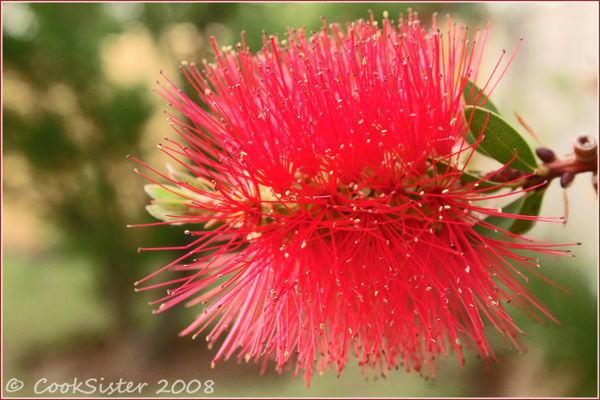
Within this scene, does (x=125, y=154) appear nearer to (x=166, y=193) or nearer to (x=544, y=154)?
(x=166, y=193)

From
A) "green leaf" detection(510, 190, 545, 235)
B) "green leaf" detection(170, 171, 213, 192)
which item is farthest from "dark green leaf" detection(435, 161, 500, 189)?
"green leaf" detection(170, 171, 213, 192)

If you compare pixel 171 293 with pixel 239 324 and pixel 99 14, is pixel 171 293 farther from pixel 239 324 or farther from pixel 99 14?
pixel 99 14

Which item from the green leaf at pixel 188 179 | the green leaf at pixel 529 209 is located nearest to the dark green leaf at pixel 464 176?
the green leaf at pixel 529 209

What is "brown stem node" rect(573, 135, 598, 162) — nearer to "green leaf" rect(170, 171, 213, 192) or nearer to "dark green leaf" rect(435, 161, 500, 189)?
"dark green leaf" rect(435, 161, 500, 189)

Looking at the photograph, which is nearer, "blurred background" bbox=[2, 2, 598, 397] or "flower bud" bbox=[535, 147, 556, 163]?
"flower bud" bbox=[535, 147, 556, 163]

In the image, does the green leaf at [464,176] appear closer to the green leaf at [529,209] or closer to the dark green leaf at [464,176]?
the dark green leaf at [464,176]
